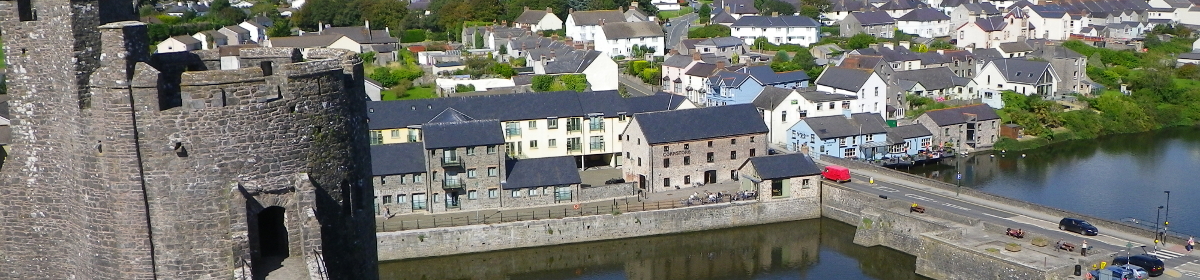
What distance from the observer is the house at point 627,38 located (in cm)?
7944

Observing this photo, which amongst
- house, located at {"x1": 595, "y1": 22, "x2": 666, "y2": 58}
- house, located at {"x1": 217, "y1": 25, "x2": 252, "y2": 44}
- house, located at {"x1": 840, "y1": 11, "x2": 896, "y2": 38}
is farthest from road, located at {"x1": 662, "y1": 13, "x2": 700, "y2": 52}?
house, located at {"x1": 217, "y1": 25, "x2": 252, "y2": 44}

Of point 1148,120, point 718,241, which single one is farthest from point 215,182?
point 1148,120

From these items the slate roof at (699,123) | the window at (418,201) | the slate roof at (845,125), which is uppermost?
the slate roof at (699,123)

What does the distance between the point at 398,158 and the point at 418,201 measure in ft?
5.12

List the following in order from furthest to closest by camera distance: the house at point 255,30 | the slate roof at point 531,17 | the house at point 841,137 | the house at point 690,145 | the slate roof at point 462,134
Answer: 1. the slate roof at point 531,17
2. the house at point 255,30
3. the house at point 841,137
4. the house at point 690,145
5. the slate roof at point 462,134

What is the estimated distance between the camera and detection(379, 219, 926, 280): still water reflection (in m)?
32.7

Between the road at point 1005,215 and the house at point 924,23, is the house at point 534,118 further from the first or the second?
the house at point 924,23

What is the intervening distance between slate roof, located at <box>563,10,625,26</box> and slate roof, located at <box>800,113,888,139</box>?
39188 millimetres

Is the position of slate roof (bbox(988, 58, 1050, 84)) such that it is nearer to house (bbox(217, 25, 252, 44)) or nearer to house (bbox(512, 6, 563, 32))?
house (bbox(512, 6, 563, 32))

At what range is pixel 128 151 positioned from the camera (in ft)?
27.0

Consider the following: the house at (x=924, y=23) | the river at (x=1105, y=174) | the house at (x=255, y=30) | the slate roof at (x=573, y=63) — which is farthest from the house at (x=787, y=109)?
the house at (x=924, y=23)

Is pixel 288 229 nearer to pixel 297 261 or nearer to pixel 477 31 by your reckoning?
pixel 297 261

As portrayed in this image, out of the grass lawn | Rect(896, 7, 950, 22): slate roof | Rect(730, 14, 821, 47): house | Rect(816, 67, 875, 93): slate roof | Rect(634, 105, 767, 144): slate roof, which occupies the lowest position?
Rect(634, 105, 767, 144): slate roof

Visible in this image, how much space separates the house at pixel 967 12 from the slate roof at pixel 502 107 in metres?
60.6
